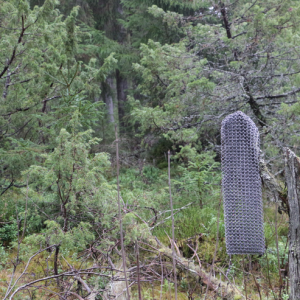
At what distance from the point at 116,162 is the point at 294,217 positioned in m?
2.52

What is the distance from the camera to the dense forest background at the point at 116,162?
350 centimetres

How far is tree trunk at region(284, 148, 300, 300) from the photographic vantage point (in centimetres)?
218

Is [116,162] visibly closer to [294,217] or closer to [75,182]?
[75,182]

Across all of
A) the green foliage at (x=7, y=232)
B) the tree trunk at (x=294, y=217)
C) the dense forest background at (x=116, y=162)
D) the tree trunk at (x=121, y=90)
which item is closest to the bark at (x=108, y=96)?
the tree trunk at (x=121, y=90)

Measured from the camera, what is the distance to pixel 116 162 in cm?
426

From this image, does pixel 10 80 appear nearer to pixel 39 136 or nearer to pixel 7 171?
pixel 39 136

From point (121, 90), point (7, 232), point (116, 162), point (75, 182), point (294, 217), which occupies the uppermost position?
point (121, 90)

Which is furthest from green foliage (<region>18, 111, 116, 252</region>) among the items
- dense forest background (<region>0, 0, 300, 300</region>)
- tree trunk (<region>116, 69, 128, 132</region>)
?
tree trunk (<region>116, 69, 128, 132</region>)

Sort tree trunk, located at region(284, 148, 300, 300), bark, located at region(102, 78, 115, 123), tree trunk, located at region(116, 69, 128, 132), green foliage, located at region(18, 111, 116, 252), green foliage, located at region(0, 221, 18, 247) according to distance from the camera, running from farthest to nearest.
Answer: tree trunk, located at region(116, 69, 128, 132) → bark, located at region(102, 78, 115, 123) → green foliage, located at region(0, 221, 18, 247) → green foliage, located at region(18, 111, 116, 252) → tree trunk, located at region(284, 148, 300, 300)

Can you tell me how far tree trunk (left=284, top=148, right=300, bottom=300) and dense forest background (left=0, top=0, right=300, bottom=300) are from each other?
15 centimetres

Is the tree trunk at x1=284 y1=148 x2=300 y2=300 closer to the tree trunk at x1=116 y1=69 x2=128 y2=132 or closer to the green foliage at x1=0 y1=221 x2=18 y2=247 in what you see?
the green foliage at x1=0 y1=221 x2=18 y2=247

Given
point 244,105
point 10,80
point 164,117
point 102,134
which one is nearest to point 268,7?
point 244,105

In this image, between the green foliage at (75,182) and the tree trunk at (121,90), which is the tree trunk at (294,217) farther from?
the tree trunk at (121,90)

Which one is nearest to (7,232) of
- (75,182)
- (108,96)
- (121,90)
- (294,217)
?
(75,182)
